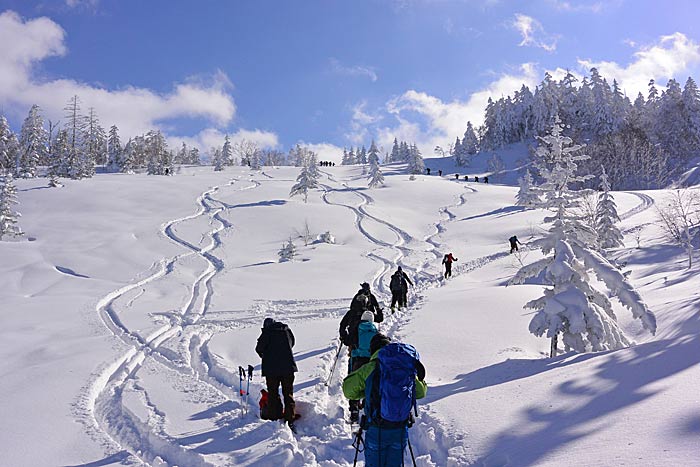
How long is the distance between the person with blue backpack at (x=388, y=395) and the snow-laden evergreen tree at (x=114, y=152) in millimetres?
79596

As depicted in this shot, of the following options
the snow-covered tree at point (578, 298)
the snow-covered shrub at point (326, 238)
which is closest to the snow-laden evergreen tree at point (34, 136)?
the snow-covered shrub at point (326, 238)

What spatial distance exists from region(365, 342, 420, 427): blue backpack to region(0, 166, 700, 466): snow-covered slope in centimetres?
164

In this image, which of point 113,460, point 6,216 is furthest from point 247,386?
point 6,216

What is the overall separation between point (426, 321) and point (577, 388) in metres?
6.83

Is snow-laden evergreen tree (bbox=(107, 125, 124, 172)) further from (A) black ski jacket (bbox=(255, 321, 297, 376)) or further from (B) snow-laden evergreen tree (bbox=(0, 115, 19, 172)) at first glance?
(A) black ski jacket (bbox=(255, 321, 297, 376))

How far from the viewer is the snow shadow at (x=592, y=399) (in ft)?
16.9

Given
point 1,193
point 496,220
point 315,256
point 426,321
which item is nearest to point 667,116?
point 496,220

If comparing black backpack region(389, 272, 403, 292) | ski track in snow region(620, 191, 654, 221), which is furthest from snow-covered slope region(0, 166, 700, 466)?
ski track in snow region(620, 191, 654, 221)

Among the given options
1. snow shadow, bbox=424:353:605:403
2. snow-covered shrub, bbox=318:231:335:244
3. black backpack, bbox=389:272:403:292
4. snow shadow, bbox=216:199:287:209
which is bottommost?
snow shadow, bbox=424:353:605:403

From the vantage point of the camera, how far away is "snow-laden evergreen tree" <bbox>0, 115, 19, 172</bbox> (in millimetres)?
65688

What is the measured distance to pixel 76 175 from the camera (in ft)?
173

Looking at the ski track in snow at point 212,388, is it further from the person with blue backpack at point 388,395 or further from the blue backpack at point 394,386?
the blue backpack at point 394,386

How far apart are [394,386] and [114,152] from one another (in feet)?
288

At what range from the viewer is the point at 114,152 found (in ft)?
261
